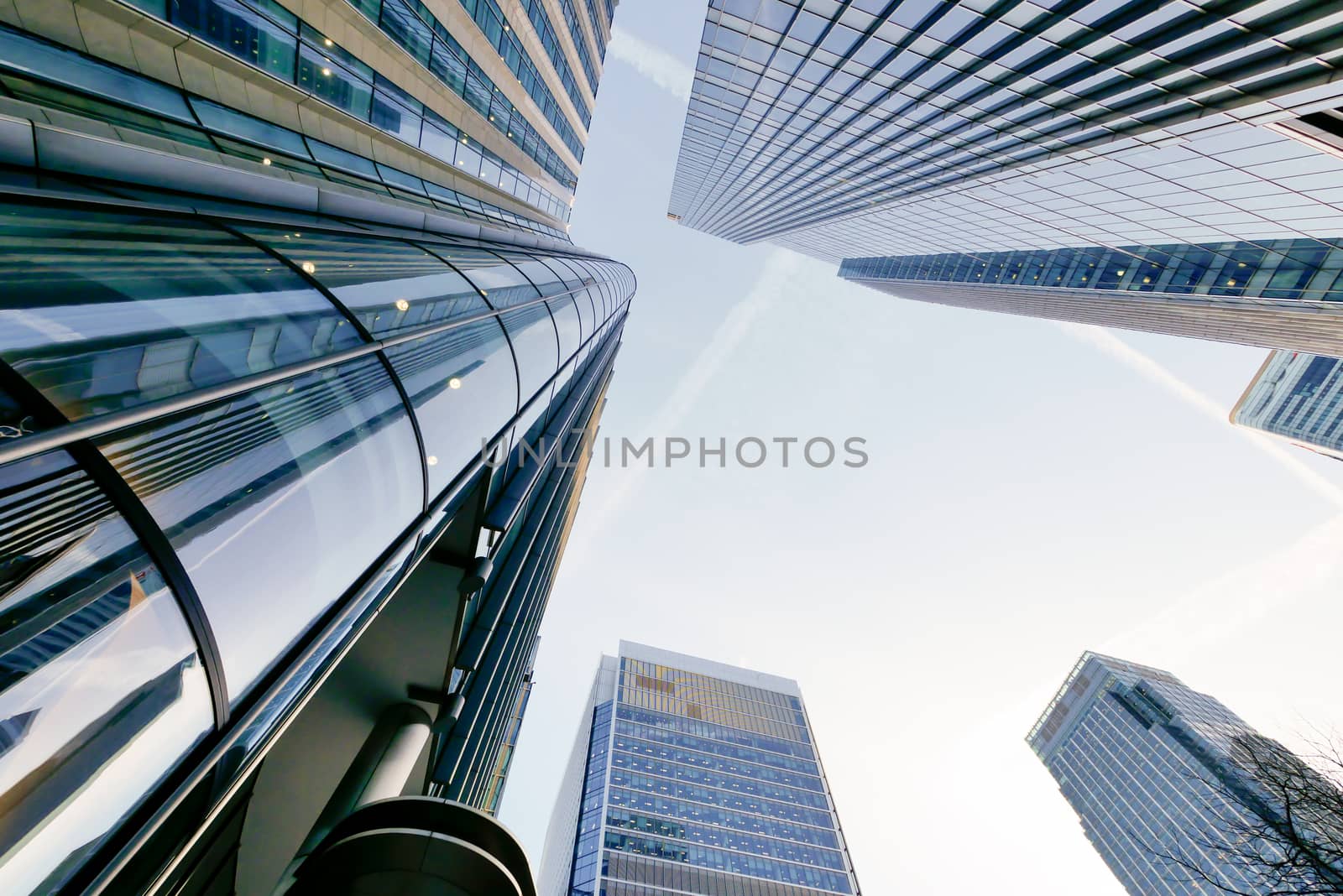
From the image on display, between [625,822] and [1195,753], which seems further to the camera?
[1195,753]

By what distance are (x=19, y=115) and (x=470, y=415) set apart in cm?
495

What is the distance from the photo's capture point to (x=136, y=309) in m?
3.69

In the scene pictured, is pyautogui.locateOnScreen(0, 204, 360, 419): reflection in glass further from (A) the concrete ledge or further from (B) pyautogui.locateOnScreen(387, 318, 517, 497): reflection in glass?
(B) pyautogui.locateOnScreen(387, 318, 517, 497): reflection in glass

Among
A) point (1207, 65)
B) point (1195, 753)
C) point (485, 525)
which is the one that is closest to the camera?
point (485, 525)

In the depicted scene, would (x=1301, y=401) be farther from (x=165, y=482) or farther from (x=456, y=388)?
(x=165, y=482)

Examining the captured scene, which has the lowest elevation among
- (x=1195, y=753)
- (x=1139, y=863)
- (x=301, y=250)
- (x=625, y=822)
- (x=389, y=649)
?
(x=625, y=822)

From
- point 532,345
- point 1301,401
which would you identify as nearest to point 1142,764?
point 1301,401

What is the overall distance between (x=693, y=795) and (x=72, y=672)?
403 ft

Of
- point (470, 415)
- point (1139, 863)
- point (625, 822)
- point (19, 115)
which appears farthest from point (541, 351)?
point (1139, 863)

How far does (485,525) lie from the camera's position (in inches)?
411

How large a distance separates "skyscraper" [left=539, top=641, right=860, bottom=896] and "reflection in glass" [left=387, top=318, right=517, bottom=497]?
10266 cm

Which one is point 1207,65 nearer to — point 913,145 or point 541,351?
point 913,145

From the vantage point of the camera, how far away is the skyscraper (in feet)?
301

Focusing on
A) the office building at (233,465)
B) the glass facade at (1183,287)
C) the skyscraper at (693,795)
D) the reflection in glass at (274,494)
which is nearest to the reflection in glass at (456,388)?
the office building at (233,465)
